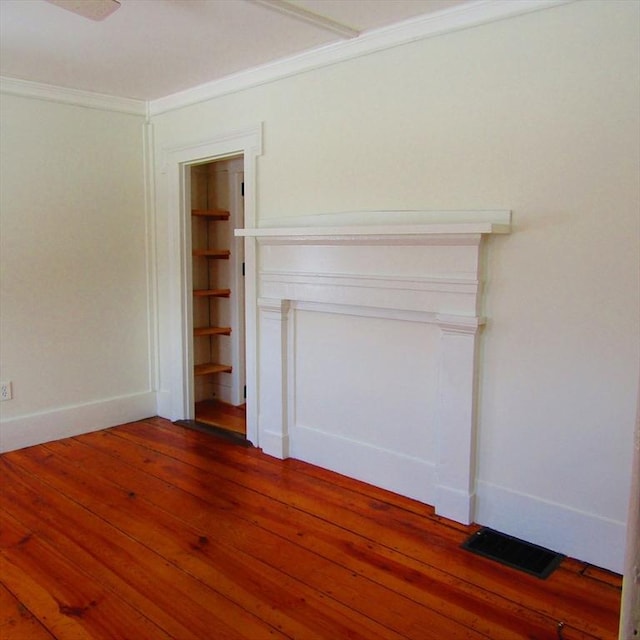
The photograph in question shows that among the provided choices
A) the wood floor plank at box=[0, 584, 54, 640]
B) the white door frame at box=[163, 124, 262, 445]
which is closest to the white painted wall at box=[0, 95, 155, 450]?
the white door frame at box=[163, 124, 262, 445]

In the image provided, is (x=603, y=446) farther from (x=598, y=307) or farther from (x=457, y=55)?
(x=457, y=55)

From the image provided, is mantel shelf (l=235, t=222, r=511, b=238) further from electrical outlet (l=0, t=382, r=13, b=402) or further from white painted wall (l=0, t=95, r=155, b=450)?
electrical outlet (l=0, t=382, r=13, b=402)

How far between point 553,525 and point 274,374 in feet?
5.87

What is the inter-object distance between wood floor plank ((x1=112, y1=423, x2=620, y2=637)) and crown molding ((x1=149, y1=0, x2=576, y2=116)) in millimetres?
2321

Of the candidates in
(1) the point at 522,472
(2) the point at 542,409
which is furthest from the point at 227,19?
(1) the point at 522,472

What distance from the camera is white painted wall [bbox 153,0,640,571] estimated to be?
2.29m

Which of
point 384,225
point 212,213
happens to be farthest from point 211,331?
point 384,225

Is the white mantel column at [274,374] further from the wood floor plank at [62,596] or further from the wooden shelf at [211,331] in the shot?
the wood floor plank at [62,596]

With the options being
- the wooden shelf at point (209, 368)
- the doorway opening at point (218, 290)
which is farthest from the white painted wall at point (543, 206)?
the wooden shelf at point (209, 368)

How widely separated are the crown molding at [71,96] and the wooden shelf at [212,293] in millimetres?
1394

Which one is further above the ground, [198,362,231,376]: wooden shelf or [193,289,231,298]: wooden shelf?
[193,289,231,298]: wooden shelf

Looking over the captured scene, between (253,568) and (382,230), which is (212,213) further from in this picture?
(253,568)

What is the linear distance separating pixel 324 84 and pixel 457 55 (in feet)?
2.69

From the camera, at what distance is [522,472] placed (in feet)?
8.63
